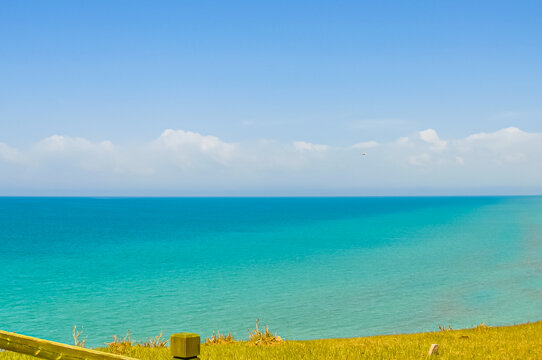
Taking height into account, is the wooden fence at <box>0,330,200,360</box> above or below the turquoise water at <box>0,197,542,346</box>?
above

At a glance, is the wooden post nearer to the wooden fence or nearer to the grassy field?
the wooden fence

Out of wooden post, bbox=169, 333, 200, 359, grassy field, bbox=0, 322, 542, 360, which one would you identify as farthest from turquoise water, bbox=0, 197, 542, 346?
wooden post, bbox=169, 333, 200, 359

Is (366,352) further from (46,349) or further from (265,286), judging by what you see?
(265,286)

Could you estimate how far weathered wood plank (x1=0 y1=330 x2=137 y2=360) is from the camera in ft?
16.5

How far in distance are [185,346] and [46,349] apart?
5.25 ft

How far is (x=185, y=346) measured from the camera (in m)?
5.11

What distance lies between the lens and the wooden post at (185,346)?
512 cm

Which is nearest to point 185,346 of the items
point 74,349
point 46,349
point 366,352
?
point 74,349

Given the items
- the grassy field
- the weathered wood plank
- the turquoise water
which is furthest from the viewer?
the turquoise water

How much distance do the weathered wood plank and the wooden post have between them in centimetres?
67

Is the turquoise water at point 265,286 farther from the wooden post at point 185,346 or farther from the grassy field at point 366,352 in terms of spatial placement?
the wooden post at point 185,346

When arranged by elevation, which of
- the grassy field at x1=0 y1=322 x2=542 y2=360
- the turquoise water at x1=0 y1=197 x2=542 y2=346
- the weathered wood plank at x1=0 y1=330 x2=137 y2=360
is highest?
the weathered wood plank at x1=0 y1=330 x2=137 y2=360

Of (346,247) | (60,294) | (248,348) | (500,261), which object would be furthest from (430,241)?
(248,348)

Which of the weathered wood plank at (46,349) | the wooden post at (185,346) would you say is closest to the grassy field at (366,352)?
the weathered wood plank at (46,349)
